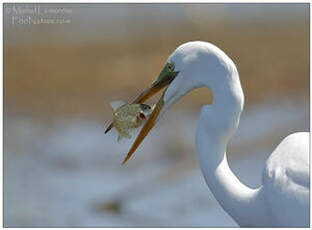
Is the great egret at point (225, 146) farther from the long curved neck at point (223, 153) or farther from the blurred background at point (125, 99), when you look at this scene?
the blurred background at point (125, 99)

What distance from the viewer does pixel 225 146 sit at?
272 centimetres

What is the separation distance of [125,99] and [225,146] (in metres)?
4.31

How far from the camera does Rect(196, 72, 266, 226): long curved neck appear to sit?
2.65 metres

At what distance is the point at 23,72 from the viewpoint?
7508 millimetres

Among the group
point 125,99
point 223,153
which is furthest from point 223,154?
point 125,99

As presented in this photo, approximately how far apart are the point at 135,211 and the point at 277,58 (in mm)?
3480

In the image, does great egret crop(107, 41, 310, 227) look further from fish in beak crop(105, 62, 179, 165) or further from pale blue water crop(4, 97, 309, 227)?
pale blue water crop(4, 97, 309, 227)

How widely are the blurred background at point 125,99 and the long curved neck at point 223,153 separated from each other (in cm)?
208

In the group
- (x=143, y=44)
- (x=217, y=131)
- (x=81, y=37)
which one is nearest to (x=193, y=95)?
(x=143, y=44)

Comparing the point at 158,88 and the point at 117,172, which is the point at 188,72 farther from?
the point at 117,172

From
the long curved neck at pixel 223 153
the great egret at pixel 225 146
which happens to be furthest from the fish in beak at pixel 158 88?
the long curved neck at pixel 223 153

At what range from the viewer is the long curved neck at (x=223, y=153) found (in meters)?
2.65

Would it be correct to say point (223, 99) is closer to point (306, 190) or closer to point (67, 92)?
point (306, 190)

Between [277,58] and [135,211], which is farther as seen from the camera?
[277,58]
